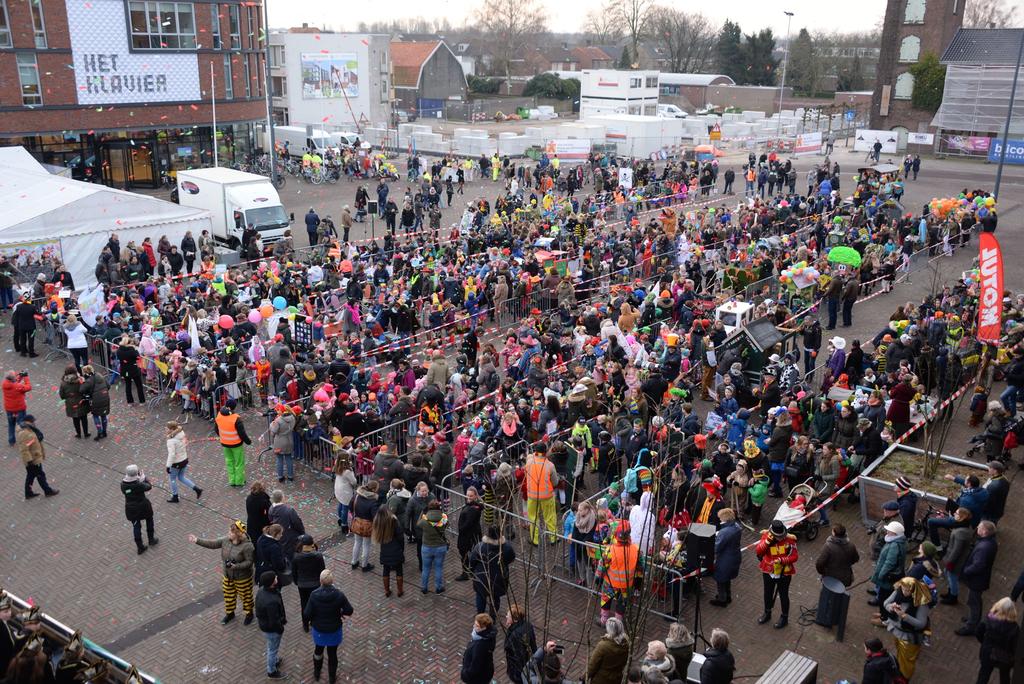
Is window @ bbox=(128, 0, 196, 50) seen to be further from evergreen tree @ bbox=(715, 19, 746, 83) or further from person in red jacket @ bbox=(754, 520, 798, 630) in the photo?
evergreen tree @ bbox=(715, 19, 746, 83)

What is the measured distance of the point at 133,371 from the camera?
17109 mm

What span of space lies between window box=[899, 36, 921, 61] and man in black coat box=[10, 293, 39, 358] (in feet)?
181

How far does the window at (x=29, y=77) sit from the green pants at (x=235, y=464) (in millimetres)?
29706

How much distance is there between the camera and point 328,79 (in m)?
61.0

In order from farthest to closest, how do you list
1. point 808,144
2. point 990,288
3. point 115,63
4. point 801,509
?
point 808,144 < point 115,63 < point 990,288 < point 801,509

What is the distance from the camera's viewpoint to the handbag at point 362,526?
11.2 metres

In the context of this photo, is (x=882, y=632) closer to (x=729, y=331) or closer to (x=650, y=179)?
(x=729, y=331)

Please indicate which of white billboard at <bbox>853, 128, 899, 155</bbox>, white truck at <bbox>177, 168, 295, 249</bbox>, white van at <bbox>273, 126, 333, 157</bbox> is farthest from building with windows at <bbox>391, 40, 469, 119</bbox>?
white truck at <bbox>177, 168, 295, 249</bbox>

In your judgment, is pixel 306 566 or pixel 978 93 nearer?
pixel 306 566

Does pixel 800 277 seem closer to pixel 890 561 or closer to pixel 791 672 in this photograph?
pixel 890 561

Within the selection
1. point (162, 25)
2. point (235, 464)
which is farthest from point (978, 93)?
point (235, 464)

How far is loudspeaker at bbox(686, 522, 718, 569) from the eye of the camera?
407 inches

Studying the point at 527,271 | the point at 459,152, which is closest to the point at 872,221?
the point at 527,271

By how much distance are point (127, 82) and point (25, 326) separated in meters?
23.6
